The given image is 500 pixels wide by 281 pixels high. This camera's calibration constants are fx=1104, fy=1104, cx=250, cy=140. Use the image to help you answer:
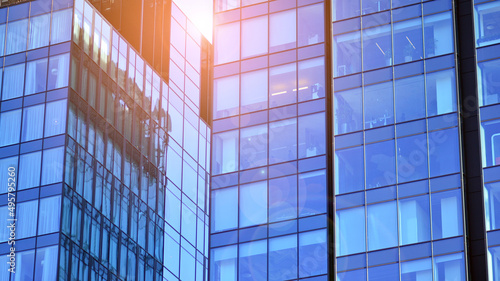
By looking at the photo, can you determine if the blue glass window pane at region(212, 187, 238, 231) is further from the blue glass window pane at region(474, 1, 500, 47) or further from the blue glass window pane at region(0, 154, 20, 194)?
the blue glass window pane at region(0, 154, 20, 194)

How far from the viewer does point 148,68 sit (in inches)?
3327

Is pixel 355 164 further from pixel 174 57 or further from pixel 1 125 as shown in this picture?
pixel 174 57

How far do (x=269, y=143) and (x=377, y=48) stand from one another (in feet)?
25.8

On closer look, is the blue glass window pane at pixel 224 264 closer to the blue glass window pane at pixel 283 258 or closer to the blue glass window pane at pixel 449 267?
the blue glass window pane at pixel 283 258

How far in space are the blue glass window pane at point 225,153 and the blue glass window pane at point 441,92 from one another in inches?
453

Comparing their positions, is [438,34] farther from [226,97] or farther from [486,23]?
[226,97]

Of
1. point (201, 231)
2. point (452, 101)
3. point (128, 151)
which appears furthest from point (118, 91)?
point (452, 101)

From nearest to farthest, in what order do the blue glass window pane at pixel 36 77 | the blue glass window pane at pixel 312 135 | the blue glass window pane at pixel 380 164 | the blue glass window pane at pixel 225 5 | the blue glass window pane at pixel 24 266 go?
the blue glass window pane at pixel 380 164, the blue glass window pane at pixel 312 135, the blue glass window pane at pixel 225 5, the blue glass window pane at pixel 24 266, the blue glass window pane at pixel 36 77

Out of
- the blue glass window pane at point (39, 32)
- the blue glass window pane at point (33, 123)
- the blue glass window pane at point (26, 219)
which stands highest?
the blue glass window pane at point (39, 32)

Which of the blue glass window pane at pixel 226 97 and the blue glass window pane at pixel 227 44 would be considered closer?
the blue glass window pane at pixel 226 97

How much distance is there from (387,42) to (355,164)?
6932 mm

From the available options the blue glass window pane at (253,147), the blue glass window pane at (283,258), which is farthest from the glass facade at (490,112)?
the blue glass window pane at (253,147)

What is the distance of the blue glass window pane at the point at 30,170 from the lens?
233 ft

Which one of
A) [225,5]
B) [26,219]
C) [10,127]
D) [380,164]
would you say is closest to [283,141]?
[380,164]
